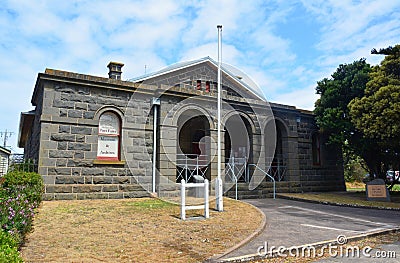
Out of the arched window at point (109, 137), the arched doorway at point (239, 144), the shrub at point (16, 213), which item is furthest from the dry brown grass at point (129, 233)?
the arched doorway at point (239, 144)

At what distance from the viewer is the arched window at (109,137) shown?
11.0 meters

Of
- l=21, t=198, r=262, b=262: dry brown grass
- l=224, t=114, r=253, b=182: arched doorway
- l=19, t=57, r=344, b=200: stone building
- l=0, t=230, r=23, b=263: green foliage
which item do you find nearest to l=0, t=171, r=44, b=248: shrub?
l=21, t=198, r=262, b=262: dry brown grass

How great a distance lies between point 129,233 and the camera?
6270 mm

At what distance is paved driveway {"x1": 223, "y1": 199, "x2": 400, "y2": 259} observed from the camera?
617 centimetres

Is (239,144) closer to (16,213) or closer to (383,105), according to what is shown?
(383,105)

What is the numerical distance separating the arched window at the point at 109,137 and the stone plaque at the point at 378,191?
1003cm

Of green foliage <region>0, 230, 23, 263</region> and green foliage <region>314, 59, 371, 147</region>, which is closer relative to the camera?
green foliage <region>0, 230, 23, 263</region>

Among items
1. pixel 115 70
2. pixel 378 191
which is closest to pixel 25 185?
pixel 115 70

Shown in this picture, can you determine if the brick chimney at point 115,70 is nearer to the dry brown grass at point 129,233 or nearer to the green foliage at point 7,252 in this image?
the dry brown grass at point 129,233

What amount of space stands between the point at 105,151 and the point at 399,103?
10.5 metres

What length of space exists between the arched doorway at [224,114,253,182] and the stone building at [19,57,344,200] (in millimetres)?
64

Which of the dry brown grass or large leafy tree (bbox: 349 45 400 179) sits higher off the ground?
large leafy tree (bbox: 349 45 400 179)

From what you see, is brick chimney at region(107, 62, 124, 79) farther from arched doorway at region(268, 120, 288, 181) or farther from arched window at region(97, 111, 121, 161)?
arched doorway at region(268, 120, 288, 181)

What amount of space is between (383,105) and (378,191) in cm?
350
